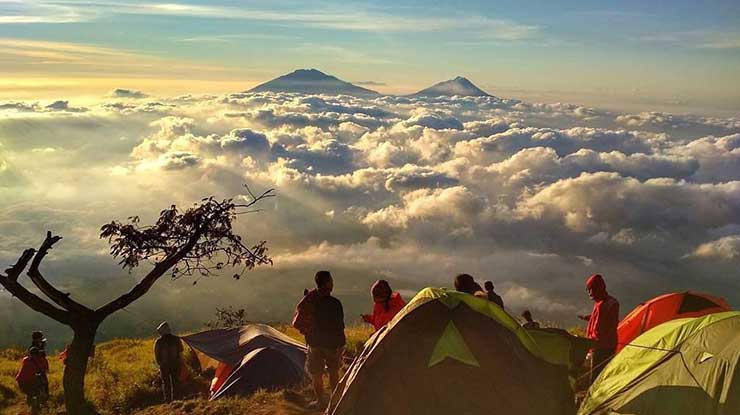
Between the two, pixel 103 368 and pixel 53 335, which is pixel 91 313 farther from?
pixel 53 335

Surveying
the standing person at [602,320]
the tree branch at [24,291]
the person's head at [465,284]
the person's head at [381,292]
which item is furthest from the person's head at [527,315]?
the tree branch at [24,291]

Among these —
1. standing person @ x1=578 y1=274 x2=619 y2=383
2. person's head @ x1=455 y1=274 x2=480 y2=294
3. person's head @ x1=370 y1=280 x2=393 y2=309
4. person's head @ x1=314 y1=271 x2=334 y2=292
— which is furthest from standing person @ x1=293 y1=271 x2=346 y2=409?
standing person @ x1=578 y1=274 x2=619 y2=383

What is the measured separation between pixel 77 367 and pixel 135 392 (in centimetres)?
512

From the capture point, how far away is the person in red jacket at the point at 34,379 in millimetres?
15016

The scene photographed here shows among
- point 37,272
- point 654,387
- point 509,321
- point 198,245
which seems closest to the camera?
point 654,387

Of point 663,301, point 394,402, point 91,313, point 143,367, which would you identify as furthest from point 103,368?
point 663,301

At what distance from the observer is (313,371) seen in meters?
12.0

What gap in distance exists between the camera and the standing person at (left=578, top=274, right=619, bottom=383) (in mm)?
11344

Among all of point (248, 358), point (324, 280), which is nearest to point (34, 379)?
point (248, 358)

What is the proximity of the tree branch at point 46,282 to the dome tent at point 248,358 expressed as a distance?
4960mm

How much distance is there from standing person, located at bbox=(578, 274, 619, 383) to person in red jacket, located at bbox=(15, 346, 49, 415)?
11.9 meters

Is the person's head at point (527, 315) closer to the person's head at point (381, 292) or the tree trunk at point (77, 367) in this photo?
the person's head at point (381, 292)

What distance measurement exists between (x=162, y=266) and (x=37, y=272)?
201cm

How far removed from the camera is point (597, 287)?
37.1 ft
